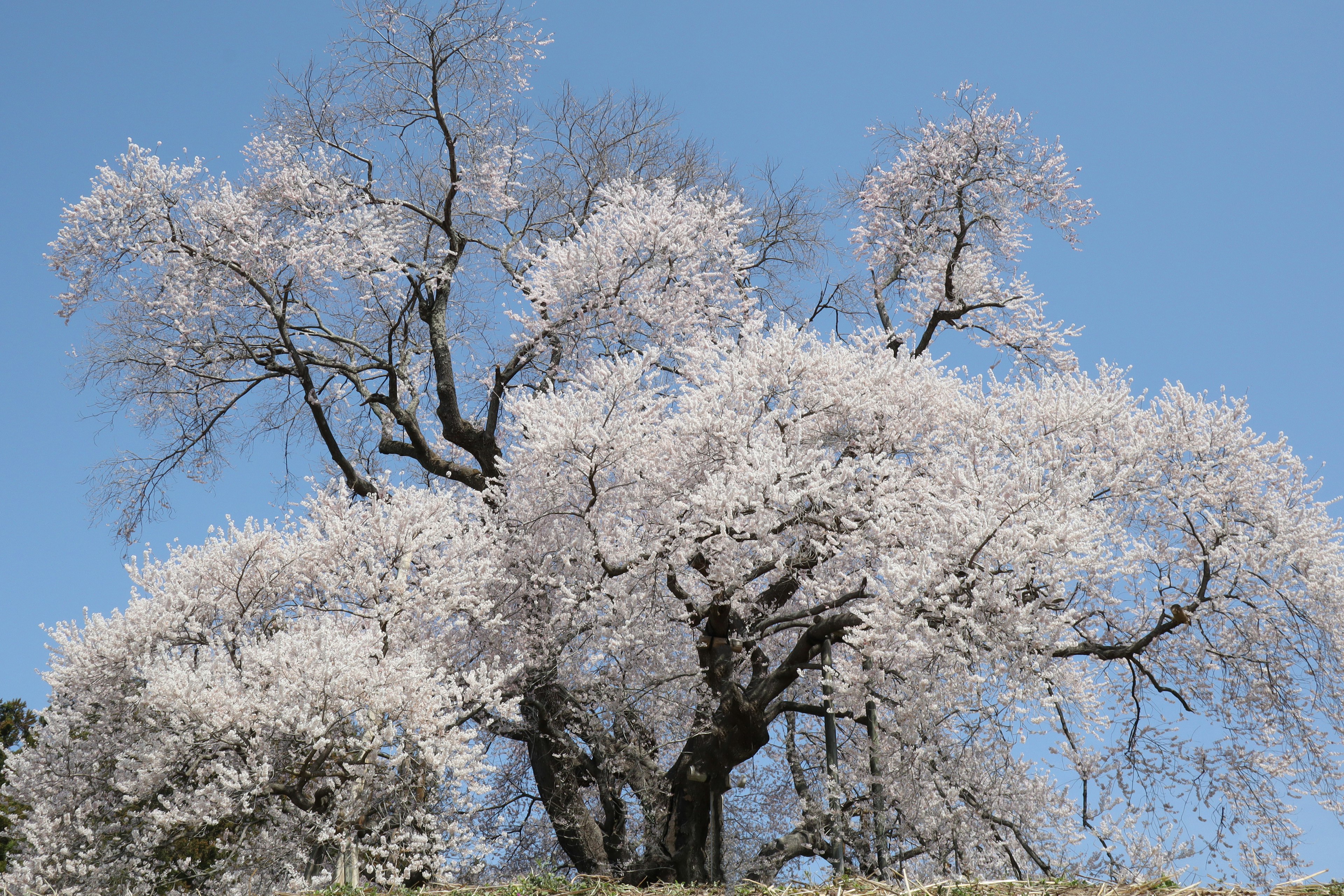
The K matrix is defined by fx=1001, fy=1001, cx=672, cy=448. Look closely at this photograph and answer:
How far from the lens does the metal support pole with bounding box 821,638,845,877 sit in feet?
28.5

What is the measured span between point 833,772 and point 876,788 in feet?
1.38

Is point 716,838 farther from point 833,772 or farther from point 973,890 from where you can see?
point 973,890

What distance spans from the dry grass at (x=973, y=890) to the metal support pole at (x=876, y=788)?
4.11m

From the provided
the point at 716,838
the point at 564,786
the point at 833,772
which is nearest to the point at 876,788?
the point at 833,772

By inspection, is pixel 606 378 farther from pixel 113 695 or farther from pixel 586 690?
pixel 113 695

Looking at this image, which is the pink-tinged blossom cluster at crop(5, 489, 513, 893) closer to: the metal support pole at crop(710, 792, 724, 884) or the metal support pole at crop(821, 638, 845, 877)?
the metal support pole at crop(710, 792, 724, 884)

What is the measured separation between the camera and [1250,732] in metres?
10.3

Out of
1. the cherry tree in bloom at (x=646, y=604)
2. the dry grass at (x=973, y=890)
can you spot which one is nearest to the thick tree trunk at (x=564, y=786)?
the cherry tree in bloom at (x=646, y=604)

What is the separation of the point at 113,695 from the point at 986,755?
8.71 metres

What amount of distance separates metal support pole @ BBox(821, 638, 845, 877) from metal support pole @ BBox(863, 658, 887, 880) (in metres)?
0.31

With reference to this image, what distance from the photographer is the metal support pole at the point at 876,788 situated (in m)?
8.39

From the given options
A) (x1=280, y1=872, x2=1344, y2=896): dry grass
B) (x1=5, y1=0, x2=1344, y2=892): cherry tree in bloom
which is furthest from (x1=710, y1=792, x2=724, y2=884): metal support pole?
(x1=280, y1=872, x2=1344, y2=896): dry grass

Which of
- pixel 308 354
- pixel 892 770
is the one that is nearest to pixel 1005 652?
pixel 892 770

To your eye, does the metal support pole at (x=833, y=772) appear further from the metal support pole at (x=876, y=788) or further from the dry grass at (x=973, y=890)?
the dry grass at (x=973, y=890)
